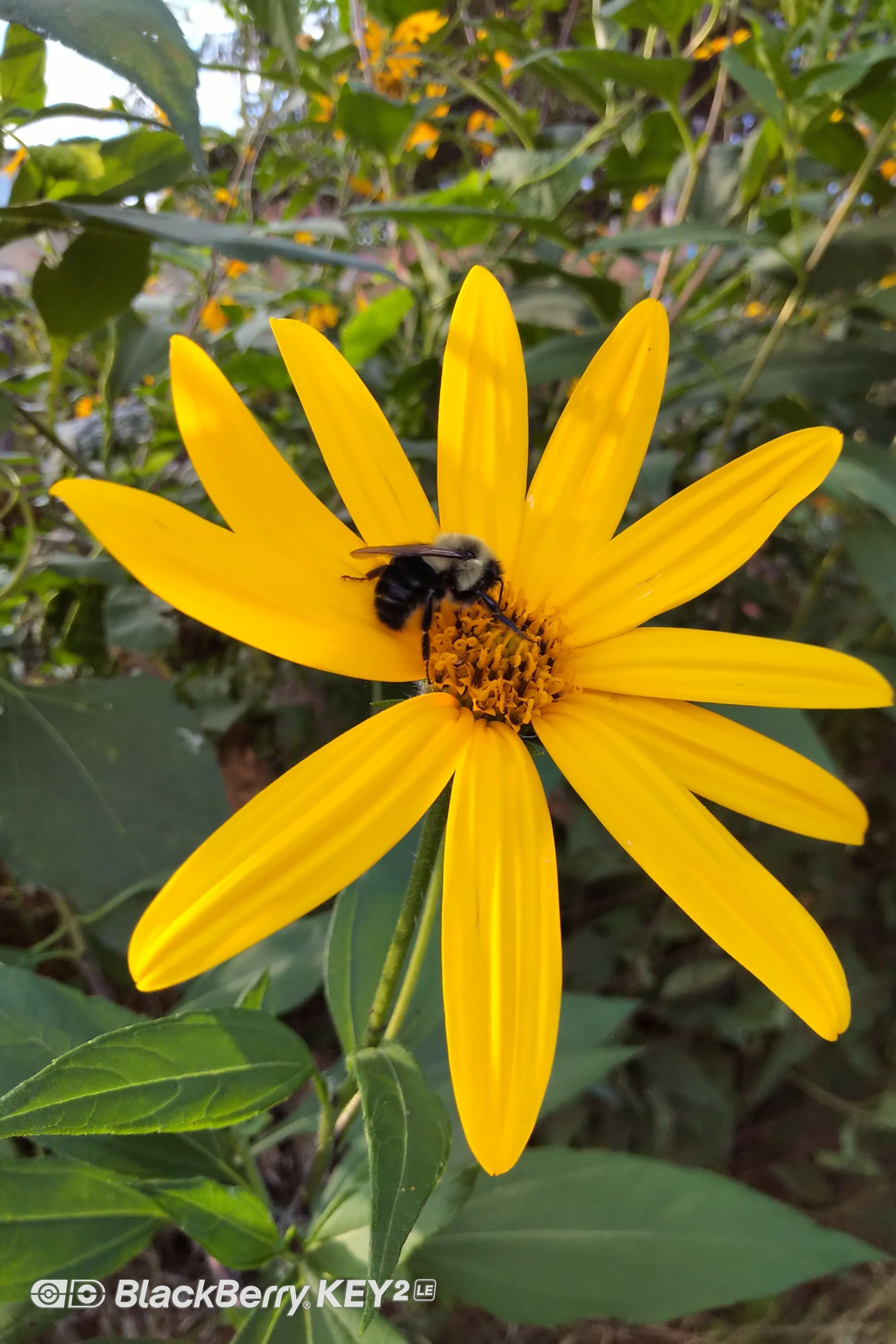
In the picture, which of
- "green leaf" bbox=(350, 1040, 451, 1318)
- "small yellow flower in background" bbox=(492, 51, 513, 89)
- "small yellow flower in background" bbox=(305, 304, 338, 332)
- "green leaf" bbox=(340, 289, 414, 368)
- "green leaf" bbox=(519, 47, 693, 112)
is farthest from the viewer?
"small yellow flower in background" bbox=(305, 304, 338, 332)

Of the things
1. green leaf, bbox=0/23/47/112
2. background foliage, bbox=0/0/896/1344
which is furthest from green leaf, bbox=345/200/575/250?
green leaf, bbox=0/23/47/112

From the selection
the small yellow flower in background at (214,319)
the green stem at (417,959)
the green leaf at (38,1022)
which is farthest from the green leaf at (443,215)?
the small yellow flower in background at (214,319)

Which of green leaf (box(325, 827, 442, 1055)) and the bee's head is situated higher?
the bee's head

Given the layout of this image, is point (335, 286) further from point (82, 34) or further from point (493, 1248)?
point (493, 1248)

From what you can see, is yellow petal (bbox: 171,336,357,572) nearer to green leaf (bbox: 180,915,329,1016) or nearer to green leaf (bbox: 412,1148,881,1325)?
green leaf (bbox: 180,915,329,1016)

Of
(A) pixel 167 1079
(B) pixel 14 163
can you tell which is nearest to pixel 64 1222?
(A) pixel 167 1079

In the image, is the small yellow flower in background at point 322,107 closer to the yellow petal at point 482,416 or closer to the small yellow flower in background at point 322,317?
the small yellow flower in background at point 322,317
